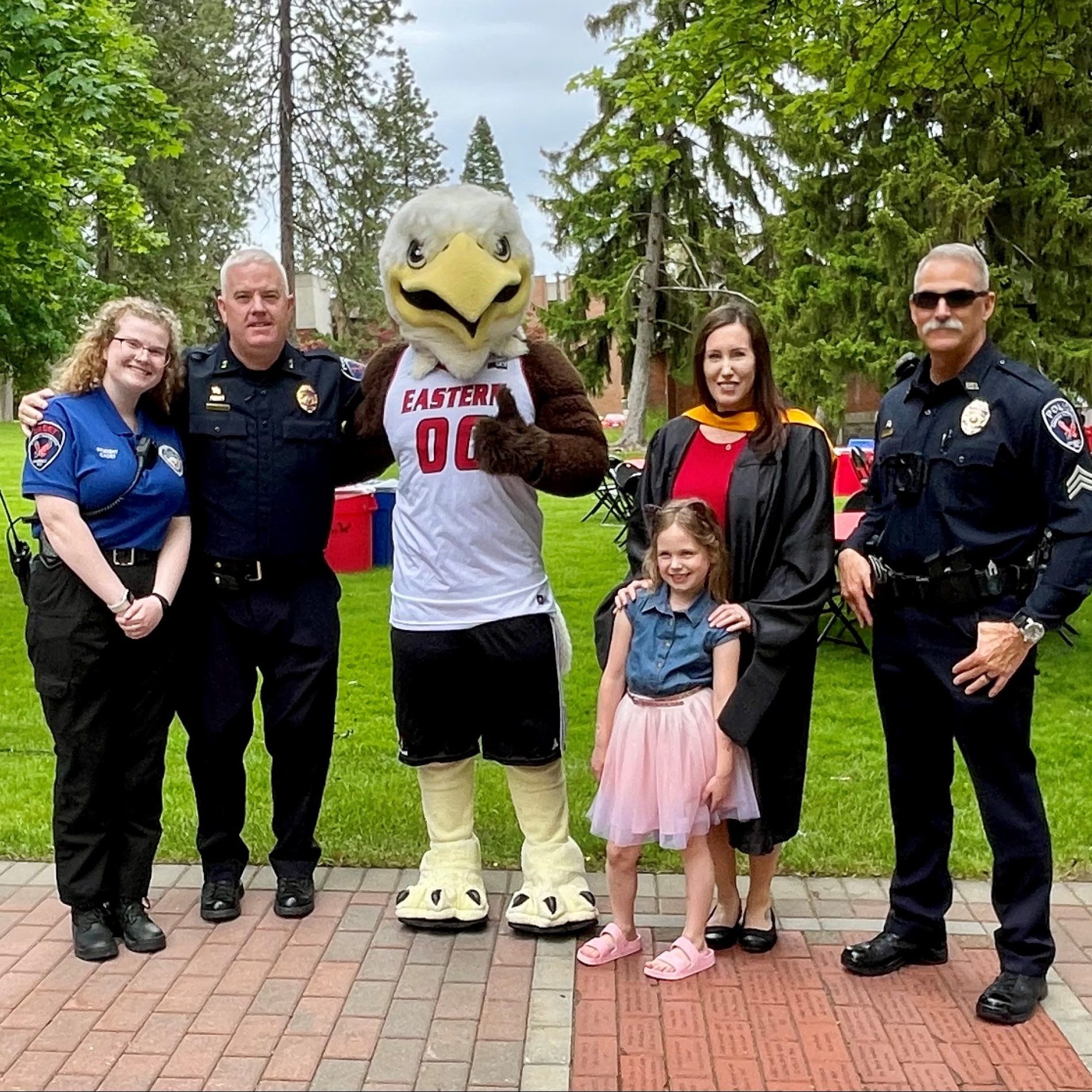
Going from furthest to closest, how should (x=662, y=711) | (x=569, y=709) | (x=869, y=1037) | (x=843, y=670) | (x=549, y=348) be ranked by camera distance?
(x=843, y=670)
(x=569, y=709)
(x=549, y=348)
(x=662, y=711)
(x=869, y=1037)

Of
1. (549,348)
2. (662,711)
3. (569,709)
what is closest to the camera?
(662,711)

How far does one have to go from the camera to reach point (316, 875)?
452cm

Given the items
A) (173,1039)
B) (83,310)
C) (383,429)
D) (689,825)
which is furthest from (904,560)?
(83,310)

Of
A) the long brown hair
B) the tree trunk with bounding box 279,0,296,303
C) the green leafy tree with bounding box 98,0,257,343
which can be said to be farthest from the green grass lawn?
the green leafy tree with bounding box 98,0,257,343

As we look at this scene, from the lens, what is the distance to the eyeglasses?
12.2 ft

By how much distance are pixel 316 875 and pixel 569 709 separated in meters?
2.67

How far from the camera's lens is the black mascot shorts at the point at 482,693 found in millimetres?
3855

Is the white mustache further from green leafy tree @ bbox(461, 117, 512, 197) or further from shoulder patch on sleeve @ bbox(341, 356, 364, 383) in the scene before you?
green leafy tree @ bbox(461, 117, 512, 197)

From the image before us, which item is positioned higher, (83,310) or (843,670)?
(83,310)

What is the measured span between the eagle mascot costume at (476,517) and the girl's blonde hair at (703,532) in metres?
0.40

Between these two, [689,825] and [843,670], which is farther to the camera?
[843,670]

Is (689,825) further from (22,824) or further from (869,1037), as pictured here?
(22,824)

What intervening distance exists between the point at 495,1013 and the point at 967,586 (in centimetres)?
189

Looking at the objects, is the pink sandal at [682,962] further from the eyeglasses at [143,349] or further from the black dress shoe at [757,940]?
the eyeglasses at [143,349]
